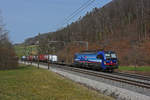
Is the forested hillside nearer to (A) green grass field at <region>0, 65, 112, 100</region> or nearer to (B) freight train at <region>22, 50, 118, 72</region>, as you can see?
(B) freight train at <region>22, 50, 118, 72</region>

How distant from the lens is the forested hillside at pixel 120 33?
143 ft

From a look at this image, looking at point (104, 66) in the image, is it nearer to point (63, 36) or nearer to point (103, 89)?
point (103, 89)

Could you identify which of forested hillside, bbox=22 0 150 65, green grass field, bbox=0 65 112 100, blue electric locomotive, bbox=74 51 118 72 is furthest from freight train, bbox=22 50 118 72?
forested hillside, bbox=22 0 150 65

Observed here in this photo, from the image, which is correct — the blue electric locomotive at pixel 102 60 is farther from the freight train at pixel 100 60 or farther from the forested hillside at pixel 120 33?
the forested hillside at pixel 120 33

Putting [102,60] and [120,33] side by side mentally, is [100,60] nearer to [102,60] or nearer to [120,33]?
[102,60]

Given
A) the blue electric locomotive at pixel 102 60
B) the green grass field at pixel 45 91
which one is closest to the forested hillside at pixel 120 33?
the blue electric locomotive at pixel 102 60

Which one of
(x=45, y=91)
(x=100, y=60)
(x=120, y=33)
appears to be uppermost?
(x=120, y=33)

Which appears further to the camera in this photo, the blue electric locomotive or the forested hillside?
the forested hillside

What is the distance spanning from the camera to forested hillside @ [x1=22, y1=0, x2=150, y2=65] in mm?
43600

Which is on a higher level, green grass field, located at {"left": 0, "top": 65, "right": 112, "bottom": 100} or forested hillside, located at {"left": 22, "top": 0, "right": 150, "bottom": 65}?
forested hillside, located at {"left": 22, "top": 0, "right": 150, "bottom": 65}

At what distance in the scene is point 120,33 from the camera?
2749 inches

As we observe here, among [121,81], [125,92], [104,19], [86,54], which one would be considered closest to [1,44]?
[86,54]

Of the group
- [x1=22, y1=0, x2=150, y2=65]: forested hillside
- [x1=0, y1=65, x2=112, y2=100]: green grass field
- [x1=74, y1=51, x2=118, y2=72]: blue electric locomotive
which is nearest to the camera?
[x1=0, y1=65, x2=112, y2=100]: green grass field

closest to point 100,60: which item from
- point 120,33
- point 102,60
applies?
point 102,60
